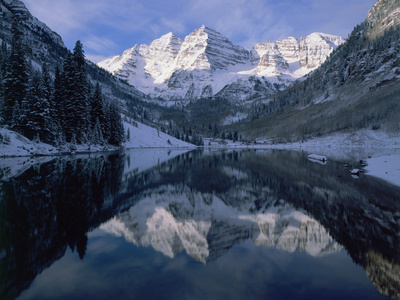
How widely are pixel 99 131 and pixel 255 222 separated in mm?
69510

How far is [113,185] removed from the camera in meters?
21.0

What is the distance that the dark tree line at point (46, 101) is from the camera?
47906 millimetres

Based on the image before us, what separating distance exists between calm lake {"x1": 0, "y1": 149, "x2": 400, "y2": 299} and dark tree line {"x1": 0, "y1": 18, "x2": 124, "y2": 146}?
35.5 meters

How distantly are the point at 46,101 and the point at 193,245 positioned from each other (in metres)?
51.8

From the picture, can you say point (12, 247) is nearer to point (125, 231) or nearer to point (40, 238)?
point (40, 238)

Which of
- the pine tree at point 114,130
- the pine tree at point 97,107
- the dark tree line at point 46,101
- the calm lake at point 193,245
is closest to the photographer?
the calm lake at point 193,245

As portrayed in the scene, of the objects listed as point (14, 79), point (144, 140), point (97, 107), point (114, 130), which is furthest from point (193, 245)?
point (144, 140)

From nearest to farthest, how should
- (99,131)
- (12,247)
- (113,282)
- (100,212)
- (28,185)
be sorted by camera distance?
(113,282) < (12,247) < (100,212) < (28,185) < (99,131)

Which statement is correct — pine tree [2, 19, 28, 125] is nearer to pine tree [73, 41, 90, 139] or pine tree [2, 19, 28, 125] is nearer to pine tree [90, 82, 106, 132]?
pine tree [73, 41, 90, 139]

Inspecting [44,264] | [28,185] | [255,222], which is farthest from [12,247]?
[28,185]

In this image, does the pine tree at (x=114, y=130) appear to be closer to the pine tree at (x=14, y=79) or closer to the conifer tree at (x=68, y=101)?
the conifer tree at (x=68, y=101)

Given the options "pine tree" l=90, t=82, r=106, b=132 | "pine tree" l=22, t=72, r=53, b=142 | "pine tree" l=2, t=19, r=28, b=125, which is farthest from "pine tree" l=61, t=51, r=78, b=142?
"pine tree" l=90, t=82, r=106, b=132

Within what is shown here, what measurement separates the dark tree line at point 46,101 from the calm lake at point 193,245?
117ft

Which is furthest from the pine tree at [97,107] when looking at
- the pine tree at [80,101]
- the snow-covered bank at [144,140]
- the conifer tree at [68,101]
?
the snow-covered bank at [144,140]
